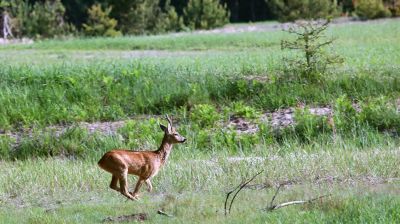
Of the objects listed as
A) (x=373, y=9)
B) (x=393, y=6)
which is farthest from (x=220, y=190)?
(x=393, y=6)

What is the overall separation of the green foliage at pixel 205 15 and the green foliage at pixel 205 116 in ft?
146

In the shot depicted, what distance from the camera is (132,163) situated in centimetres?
678

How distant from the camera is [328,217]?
23.8 ft

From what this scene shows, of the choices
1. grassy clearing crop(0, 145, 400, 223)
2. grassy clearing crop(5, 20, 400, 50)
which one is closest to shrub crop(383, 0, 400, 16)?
grassy clearing crop(5, 20, 400, 50)

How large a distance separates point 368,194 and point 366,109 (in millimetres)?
8582

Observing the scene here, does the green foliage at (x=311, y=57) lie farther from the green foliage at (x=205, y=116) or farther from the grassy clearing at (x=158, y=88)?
the green foliage at (x=205, y=116)

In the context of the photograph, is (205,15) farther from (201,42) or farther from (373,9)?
(201,42)

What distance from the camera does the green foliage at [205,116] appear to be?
17.0 meters

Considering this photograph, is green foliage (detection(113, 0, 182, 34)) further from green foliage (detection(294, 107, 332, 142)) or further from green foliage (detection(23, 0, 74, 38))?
green foliage (detection(294, 107, 332, 142))

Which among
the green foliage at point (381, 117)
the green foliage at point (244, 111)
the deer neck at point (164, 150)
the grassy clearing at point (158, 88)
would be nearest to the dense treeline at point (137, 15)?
the grassy clearing at point (158, 88)

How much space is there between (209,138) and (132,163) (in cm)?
896

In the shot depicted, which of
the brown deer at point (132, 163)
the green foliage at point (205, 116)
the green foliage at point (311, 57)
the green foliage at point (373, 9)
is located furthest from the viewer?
the green foliage at point (373, 9)

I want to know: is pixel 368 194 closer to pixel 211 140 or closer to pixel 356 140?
pixel 356 140

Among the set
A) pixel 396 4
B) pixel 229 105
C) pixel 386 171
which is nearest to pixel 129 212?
pixel 386 171
